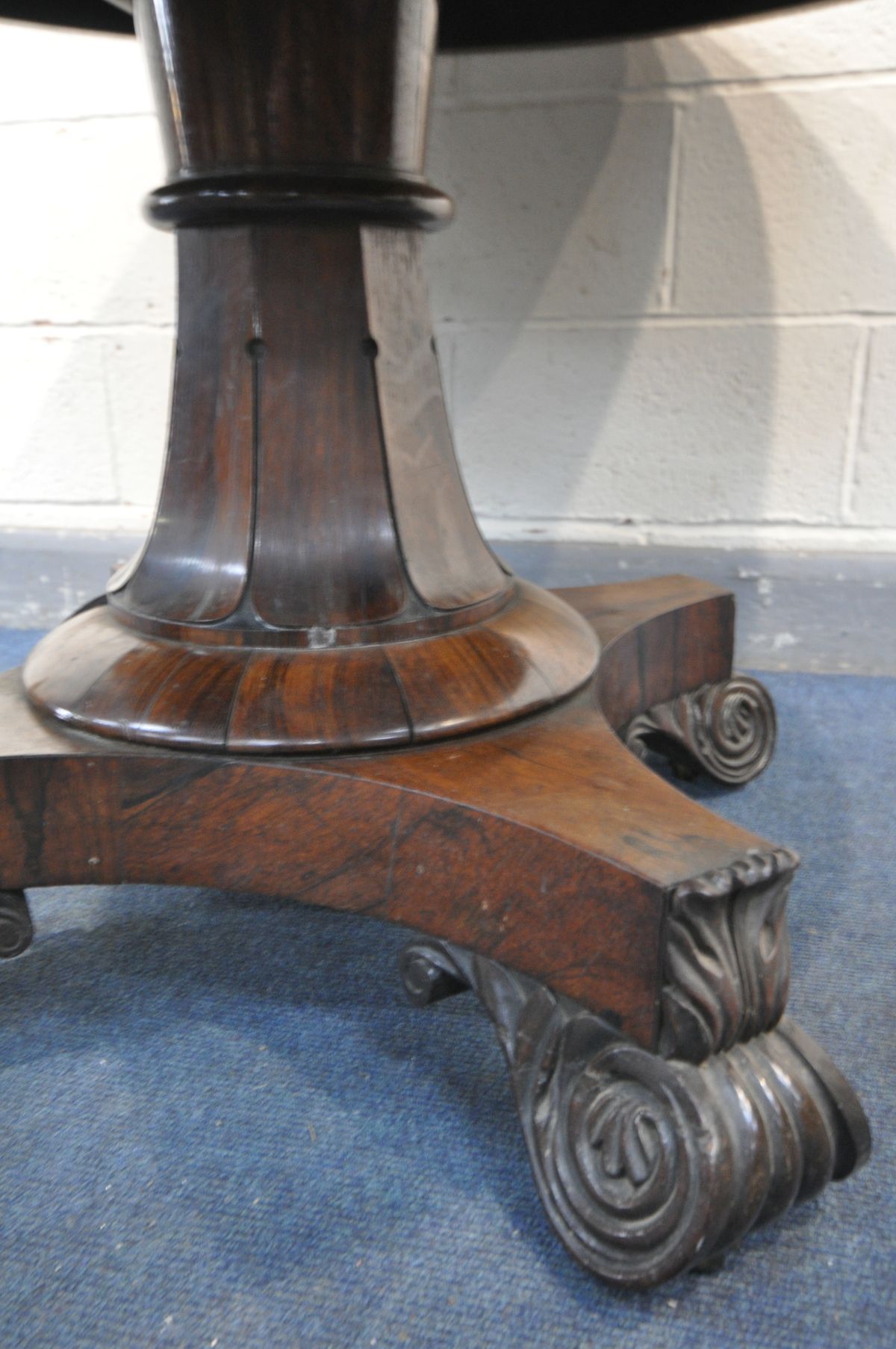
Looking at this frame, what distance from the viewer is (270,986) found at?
2.80 feet

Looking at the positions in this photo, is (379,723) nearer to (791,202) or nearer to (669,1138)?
(669,1138)

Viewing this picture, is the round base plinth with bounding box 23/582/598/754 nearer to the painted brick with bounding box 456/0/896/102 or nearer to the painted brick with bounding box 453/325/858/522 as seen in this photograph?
the painted brick with bounding box 453/325/858/522

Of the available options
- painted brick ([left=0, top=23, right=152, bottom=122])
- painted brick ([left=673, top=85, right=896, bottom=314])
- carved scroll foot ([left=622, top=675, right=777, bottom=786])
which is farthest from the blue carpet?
painted brick ([left=0, top=23, right=152, bottom=122])

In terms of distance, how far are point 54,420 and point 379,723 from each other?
1127mm

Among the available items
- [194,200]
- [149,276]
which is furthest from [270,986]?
[149,276]

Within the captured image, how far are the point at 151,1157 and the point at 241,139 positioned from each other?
2.07 feet

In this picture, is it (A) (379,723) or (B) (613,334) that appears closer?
(A) (379,723)

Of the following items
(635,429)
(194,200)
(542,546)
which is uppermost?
(194,200)

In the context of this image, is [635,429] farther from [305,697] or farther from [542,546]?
[305,697]

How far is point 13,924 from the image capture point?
779mm

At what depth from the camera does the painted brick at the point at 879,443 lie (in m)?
1.35

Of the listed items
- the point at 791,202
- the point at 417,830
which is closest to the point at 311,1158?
the point at 417,830

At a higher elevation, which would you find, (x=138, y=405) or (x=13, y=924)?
(x=138, y=405)

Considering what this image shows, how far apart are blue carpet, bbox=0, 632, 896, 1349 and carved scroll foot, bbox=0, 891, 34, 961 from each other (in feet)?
0.21
